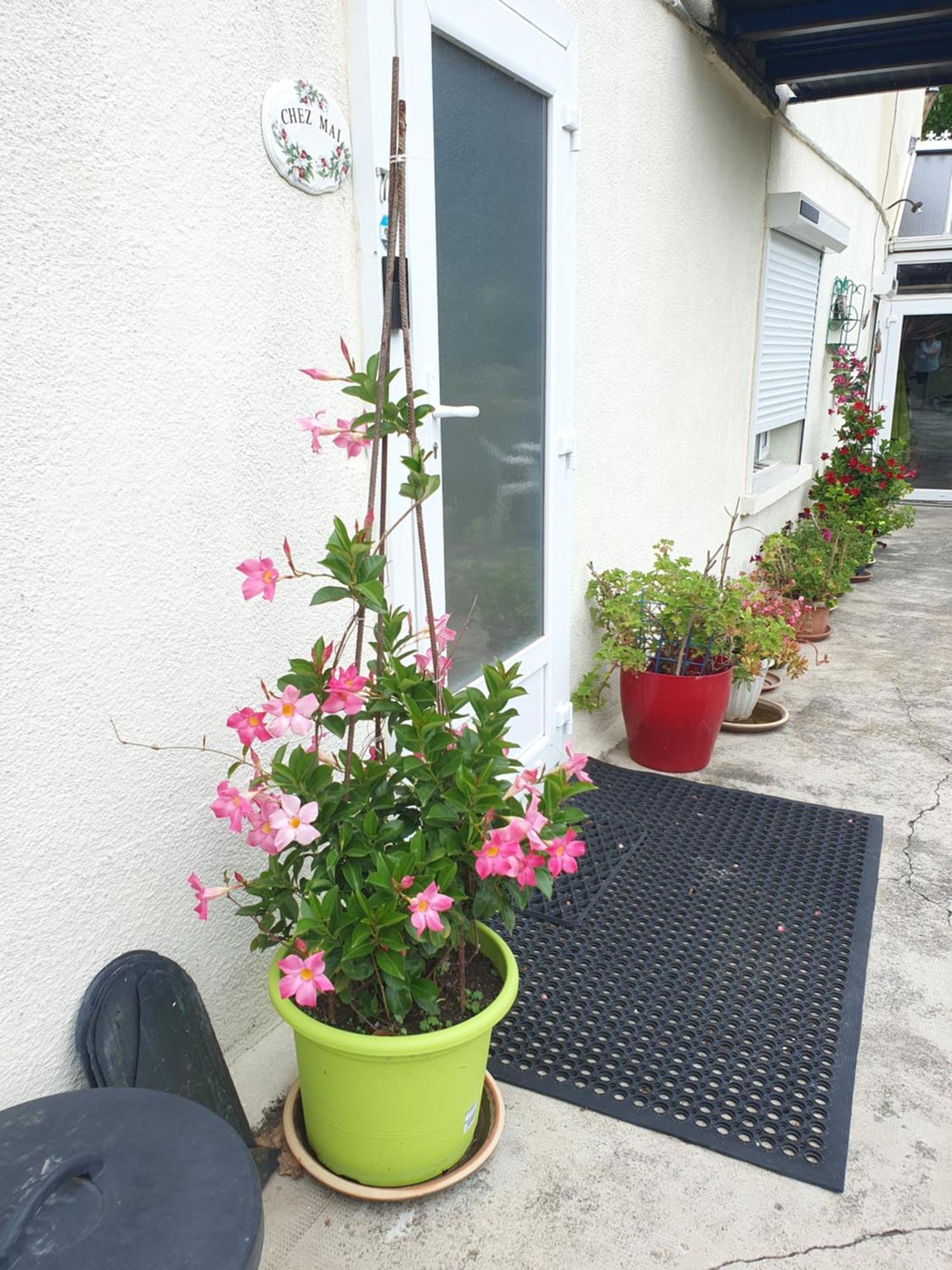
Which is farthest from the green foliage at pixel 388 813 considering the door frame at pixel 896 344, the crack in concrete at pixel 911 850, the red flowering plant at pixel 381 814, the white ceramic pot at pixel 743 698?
the door frame at pixel 896 344

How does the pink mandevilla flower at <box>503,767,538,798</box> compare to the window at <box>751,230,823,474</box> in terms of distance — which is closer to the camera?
the pink mandevilla flower at <box>503,767,538,798</box>

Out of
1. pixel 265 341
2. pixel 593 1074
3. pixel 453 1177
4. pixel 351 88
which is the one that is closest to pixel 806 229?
pixel 351 88

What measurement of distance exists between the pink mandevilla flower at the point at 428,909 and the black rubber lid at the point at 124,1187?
1.32ft

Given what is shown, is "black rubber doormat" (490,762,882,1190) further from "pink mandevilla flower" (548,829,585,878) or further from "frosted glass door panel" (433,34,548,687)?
"frosted glass door panel" (433,34,548,687)

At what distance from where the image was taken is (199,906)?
1.56m

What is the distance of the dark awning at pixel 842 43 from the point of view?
3.83 m

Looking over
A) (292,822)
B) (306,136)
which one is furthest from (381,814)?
(306,136)

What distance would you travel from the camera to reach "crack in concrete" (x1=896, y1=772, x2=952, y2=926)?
9.15 feet

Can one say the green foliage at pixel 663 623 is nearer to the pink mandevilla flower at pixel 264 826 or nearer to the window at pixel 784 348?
the pink mandevilla flower at pixel 264 826

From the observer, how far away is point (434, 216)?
89.3 inches

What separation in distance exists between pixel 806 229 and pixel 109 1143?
6258mm

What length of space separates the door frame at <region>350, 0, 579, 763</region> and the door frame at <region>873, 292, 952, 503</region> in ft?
30.7

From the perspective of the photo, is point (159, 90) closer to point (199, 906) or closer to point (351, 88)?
point (351, 88)


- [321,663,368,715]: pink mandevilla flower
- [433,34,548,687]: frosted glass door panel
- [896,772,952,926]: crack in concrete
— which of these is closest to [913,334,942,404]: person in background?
[896,772,952,926]: crack in concrete
